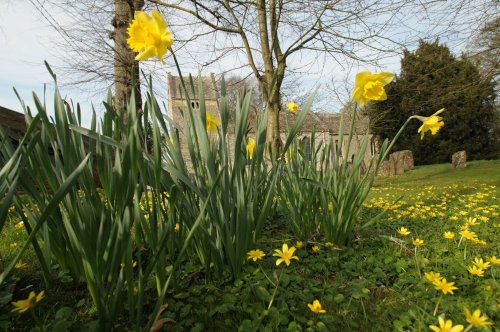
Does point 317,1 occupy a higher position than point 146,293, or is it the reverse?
point 317,1

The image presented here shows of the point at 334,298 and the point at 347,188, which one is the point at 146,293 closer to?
the point at 334,298

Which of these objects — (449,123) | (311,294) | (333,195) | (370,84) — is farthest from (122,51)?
(449,123)

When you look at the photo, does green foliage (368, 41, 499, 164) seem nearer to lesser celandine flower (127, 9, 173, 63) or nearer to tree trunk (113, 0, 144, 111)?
tree trunk (113, 0, 144, 111)

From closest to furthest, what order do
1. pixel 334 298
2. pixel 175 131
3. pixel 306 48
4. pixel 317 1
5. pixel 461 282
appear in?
1. pixel 334 298
2. pixel 461 282
3. pixel 175 131
4. pixel 317 1
5. pixel 306 48

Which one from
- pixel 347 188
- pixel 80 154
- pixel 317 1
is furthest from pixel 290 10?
pixel 80 154

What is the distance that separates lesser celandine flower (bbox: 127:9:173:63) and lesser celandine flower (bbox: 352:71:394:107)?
103 centimetres

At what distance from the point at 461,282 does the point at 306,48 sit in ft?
19.3

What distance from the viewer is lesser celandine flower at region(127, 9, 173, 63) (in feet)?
3.80

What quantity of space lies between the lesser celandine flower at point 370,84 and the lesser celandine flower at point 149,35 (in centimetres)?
103

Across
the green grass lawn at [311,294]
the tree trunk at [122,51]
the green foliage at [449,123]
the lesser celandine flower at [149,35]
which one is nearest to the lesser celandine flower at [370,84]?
the green grass lawn at [311,294]

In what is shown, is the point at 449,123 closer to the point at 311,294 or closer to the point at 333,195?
the point at 333,195

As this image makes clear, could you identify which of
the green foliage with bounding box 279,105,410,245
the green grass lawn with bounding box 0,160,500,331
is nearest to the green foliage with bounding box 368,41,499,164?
the green foliage with bounding box 279,105,410,245

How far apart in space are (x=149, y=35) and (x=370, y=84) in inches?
45.8

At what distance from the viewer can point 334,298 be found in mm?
1236
